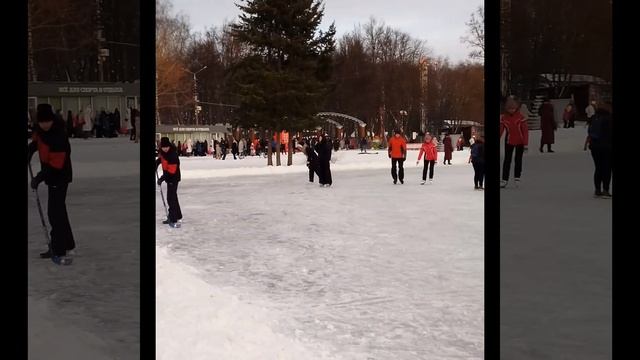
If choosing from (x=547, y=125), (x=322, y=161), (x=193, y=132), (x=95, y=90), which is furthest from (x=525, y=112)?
(x=193, y=132)

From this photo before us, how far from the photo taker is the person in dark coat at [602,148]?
8.27ft

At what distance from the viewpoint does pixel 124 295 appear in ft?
8.63

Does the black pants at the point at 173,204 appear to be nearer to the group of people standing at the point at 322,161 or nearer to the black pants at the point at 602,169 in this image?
the group of people standing at the point at 322,161

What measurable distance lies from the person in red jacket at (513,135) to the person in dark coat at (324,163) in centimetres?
1364

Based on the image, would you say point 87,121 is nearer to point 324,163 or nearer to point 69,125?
point 69,125

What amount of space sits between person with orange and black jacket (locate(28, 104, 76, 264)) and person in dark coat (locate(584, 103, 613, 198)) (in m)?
2.13

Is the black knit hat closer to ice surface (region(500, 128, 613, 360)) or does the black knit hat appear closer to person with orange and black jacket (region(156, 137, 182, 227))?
ice surface (region(500, 128, 613, 360))

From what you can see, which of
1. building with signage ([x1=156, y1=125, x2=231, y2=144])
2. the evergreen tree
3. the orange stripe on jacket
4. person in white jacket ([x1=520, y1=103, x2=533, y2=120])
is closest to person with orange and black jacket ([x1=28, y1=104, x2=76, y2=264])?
person in white jacket ([x1=520, y1=103, x2=533, y2=120])

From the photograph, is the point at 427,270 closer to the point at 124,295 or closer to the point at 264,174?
the point at 124,295

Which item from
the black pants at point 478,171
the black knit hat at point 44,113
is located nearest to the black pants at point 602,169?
the black knit hat at point 44,113

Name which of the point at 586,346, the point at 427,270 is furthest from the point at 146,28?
the point at 427,270

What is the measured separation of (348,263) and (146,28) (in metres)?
4.62

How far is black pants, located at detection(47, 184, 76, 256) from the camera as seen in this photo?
8.47 ft
